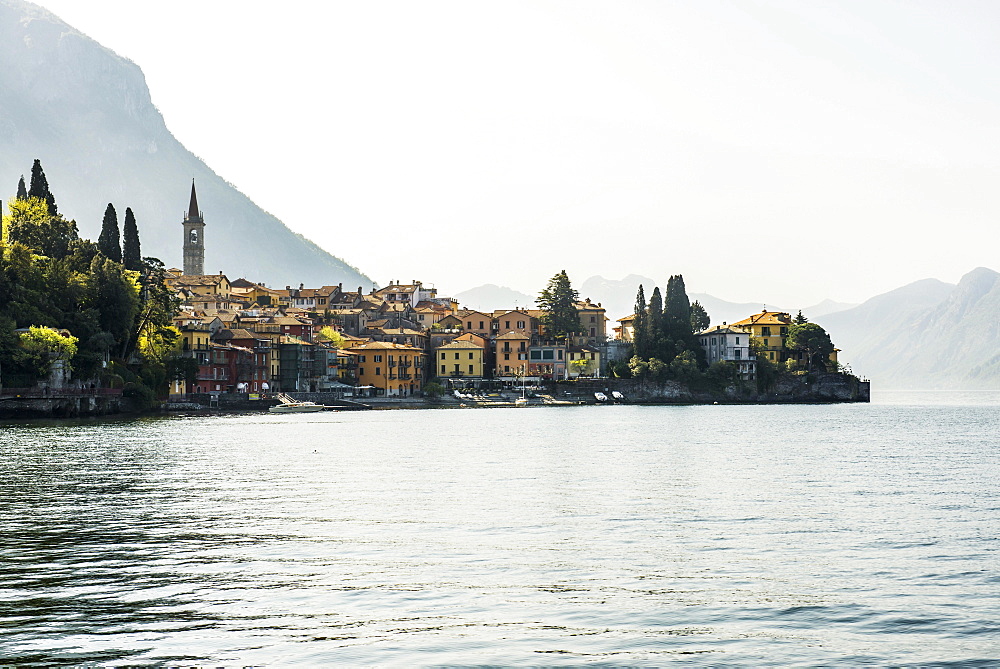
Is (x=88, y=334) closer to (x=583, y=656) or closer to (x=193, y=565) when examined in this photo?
(x=193, y=565)

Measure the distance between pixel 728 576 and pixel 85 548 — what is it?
51.6 ft

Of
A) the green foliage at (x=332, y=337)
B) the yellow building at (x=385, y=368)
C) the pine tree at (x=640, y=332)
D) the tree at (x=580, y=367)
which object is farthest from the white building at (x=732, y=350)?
the green foliage at (x=332, y=337)

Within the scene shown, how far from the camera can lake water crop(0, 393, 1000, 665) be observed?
18734 millimetres

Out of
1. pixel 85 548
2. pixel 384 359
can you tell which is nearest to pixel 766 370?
pixel 384 359

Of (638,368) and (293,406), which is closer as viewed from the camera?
(293,406)

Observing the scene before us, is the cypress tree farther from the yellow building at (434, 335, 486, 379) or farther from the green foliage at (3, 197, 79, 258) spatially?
the green foliage at (3, 197, 79, 258)

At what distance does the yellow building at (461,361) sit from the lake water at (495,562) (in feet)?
401

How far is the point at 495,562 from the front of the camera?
84.9 ft

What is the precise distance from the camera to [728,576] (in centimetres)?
2441

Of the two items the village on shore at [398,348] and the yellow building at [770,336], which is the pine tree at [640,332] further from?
the yellow building at [770,336]

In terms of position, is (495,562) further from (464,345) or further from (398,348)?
(464,345)

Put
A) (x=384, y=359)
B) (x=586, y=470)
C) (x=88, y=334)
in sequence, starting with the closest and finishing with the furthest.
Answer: (x=586, y=470), (x=88, y=334), (x=384, y=359)

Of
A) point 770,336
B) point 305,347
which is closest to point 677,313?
point 770,336

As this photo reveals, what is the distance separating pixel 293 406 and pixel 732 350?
7976 cm
